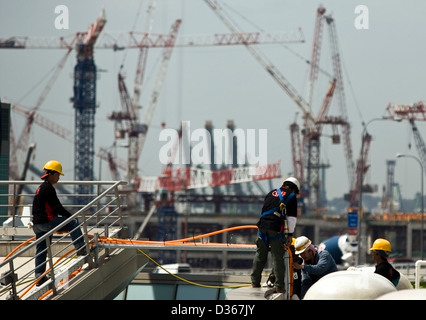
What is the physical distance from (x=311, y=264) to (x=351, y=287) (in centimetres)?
305

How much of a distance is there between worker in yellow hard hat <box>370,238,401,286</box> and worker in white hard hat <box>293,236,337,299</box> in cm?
78

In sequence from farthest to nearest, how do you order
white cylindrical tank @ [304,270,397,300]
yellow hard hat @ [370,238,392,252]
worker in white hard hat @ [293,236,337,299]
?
worker in white hard hat @ [293,236,337,299] → yellow hard hat @ [370,238,392,252] → white cylindrical tank @ [304,270,397,300]

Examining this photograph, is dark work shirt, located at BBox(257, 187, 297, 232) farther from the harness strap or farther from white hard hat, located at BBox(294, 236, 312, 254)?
white hard hat, located at BBox(294, 236, 312, 254)

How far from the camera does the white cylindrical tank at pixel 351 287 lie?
40.4ft

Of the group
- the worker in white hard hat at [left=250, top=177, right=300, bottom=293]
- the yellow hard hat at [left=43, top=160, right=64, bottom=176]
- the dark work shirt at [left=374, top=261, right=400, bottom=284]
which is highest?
the yellow hard hat at [left=43, top=160, right=64, bottom=176]

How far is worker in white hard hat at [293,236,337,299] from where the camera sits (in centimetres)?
1503

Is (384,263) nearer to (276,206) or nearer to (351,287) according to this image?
(276,206)

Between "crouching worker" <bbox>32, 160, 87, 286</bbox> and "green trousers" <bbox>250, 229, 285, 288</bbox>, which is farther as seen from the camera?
"crouching worker" <bbox>32, 160, 87, 286</bbox>

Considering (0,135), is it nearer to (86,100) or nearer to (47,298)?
(47,298)

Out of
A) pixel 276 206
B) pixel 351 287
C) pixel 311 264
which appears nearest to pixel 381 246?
pixel 311 264

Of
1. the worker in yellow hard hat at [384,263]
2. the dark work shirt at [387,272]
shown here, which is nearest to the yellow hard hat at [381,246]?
the worker in yellow hard hat at [384,263]

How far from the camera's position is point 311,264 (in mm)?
15461

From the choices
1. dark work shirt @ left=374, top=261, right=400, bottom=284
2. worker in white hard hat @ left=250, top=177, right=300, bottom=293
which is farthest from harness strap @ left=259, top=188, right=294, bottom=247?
dark work shirt @ left=374, top=261, right=400, bottom=284
